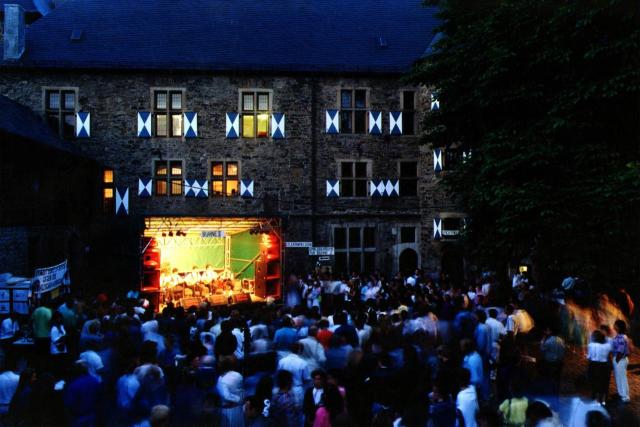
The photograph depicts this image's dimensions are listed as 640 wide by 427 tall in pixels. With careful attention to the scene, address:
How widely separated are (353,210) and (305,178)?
2293mm

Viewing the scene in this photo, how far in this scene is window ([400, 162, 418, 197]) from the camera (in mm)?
22703

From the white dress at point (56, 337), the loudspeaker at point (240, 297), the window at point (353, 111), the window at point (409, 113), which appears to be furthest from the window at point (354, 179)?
the white dress at point (56, 337)

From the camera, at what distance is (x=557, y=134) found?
12.3m

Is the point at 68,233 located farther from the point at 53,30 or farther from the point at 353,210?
the point at 353,210

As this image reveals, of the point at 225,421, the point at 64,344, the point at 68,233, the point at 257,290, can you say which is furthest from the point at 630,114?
the point at 68,233

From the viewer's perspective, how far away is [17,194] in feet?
52.6

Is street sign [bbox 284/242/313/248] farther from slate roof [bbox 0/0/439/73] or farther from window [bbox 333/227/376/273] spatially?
slate roof [bbox 0/0/439/73]

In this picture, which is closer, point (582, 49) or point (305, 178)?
point (582, 49)

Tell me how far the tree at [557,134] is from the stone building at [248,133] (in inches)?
335

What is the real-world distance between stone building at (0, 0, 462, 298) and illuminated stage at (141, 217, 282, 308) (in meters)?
0.53

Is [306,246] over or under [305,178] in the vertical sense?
under

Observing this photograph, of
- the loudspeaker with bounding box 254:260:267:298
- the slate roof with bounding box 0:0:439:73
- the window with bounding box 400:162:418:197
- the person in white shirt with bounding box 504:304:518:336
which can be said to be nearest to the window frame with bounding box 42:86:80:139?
the slate roof with bounding box 0:0:439:73

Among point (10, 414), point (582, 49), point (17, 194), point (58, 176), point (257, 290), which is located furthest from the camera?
point (257, 290)

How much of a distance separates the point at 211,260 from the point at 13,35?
11.2 metres
